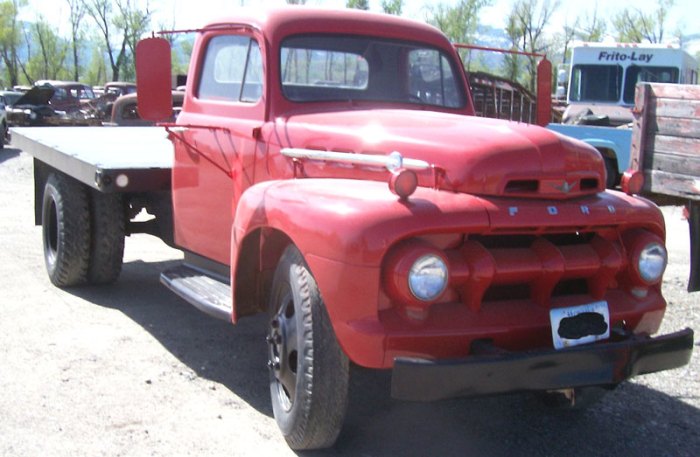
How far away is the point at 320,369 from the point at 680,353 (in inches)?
57.8

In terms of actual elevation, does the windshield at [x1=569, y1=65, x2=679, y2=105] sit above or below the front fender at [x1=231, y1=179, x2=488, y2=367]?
above

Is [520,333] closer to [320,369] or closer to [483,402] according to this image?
[320,369]

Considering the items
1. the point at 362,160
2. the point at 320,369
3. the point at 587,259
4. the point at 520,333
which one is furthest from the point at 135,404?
the point at 587,259

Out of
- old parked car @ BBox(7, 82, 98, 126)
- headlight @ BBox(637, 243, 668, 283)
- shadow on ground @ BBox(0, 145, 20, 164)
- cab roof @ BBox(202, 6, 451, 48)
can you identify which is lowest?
shadow on ground @ BBox(0, 145, 20, 164)

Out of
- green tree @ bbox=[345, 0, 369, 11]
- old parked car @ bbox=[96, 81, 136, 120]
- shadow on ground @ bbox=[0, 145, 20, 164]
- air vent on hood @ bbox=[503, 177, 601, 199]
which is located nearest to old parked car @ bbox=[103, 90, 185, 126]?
air vent on hood @ bbox=[503, 177, 601, 199]

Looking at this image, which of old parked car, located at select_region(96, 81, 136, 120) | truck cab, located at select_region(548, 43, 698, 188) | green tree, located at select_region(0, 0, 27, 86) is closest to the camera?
truck cab, located at select_region(548, 43, 698, 188)

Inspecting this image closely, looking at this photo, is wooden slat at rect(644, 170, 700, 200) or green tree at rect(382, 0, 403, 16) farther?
green tree at rect(382, 0, 403, 16)

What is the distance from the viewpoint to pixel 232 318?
13.5 ft

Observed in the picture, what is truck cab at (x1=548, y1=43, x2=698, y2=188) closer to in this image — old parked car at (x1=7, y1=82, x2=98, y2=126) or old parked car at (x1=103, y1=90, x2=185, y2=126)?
old parked car at (x1=103, y1=90, x2=185, y2=126)

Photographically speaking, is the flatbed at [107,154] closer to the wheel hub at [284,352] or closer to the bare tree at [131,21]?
the wheel hub at [284,352]

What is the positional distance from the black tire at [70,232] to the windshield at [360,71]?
8.25 feet

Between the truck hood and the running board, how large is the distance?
3.04ft

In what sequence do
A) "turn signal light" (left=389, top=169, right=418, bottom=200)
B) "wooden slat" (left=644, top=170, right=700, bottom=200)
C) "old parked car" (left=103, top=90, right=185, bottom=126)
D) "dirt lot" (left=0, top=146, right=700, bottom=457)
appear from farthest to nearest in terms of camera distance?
"old parked car" (left=103, top=90, right=185, bottom=126)
"wooden slat" (left=644, top=170, right=700, bottom=200)
"dirt lot" (left=0, top=146, right=700, bottom=457)
"turn signal light" (left=389, top=169, right=418, bottom=200)

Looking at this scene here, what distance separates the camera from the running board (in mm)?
4262
